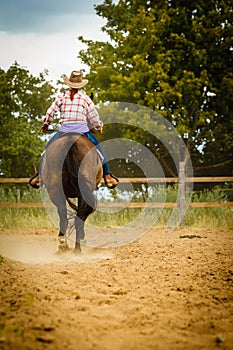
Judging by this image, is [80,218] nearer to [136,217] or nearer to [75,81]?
[75,81]

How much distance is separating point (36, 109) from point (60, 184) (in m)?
15.9

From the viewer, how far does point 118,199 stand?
1336 cm

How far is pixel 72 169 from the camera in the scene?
5.70 meters

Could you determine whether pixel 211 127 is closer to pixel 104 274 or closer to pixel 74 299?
pixel 104 274

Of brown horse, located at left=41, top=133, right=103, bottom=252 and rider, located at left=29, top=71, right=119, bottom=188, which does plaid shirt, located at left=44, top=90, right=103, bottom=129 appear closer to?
rider, located at left=29, top=71, right=119, bottom=188

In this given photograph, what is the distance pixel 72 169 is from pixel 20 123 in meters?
12.2

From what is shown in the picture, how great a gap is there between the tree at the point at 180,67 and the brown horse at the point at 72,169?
31.8ft

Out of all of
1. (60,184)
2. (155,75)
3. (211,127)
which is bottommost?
(60,184)

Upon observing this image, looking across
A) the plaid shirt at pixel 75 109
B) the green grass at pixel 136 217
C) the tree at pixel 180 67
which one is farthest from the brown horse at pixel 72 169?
the tree at pixel 180 67

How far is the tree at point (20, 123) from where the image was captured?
16719 mm

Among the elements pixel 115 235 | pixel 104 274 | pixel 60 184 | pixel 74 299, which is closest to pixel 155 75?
pixel 115 235

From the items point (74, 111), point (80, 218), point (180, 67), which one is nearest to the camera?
point (74, 111)

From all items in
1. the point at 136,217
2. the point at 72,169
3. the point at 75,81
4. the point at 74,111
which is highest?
the point at 75,81

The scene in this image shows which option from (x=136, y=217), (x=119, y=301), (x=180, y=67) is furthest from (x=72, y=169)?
(x=180, y=67)
